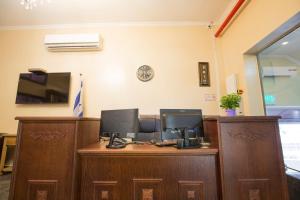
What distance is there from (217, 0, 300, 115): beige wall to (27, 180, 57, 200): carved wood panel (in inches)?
103

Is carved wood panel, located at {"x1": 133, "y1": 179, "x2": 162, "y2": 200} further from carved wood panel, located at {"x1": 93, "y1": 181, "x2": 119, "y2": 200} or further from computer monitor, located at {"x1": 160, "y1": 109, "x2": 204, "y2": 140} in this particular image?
computer monitor, located at {"x1": 160, "y1": 109, "x2": 204, "y2": 140}

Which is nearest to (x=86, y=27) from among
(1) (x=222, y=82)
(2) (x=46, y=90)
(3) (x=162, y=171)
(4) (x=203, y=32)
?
(2) (x=46, y=90)

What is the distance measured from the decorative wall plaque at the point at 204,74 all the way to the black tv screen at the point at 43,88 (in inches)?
102

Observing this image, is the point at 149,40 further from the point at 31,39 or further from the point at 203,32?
the point at 31,39

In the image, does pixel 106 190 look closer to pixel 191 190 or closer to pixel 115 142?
pixel 115 142

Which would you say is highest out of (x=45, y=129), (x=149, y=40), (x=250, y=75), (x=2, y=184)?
(x=149, y=40)

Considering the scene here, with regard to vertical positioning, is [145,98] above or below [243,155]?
above

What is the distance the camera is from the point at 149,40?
324cm

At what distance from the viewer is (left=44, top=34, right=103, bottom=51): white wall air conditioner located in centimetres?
308

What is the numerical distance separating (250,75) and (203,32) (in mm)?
1383

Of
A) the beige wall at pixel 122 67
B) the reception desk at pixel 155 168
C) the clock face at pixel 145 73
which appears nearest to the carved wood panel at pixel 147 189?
the reception desk at pixel 155 168

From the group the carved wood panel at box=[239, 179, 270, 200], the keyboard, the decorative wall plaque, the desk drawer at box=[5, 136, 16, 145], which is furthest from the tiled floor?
the decorative wall plaque

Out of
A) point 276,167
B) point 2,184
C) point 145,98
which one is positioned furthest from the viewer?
point 145,98

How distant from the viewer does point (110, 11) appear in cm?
294
